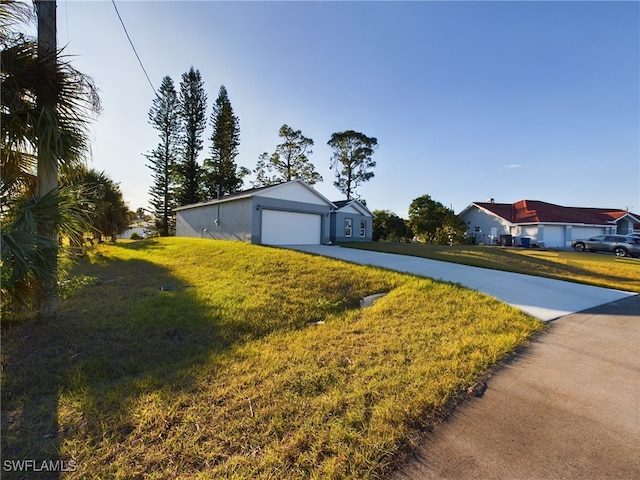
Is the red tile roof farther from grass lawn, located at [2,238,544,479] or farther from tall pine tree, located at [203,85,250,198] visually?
tall pine tree, located at [203,85,250,198]

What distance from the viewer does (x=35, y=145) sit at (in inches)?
155

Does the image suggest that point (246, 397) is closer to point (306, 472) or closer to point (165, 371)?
point (306, 472)

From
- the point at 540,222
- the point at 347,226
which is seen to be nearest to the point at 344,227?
the point at 347,226

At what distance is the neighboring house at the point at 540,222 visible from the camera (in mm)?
23641

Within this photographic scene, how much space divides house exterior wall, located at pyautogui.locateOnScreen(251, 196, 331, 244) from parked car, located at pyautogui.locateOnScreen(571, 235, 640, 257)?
60.7 ft

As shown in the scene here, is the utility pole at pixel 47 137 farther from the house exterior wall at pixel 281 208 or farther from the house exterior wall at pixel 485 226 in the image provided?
the house exterior wall at pixel 485 226

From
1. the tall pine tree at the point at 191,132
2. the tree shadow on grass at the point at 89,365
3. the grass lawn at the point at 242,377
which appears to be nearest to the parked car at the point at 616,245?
the grass lawn at the point at 242,377

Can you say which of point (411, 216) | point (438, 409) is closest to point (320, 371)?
point (438, 409)

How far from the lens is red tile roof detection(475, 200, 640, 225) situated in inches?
957

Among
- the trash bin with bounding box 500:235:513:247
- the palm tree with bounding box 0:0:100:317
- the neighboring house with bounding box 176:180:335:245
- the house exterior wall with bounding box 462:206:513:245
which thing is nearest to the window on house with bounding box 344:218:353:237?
the neighboring house with bounding box 176:180:335:245

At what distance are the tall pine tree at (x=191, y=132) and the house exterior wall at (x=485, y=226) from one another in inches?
1140

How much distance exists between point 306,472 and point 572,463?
1.76 m

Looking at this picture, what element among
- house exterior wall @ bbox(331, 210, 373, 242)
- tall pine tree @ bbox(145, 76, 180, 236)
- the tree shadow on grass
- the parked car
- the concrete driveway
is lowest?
the tree shadow on grass

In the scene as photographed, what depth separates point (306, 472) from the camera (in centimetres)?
179
